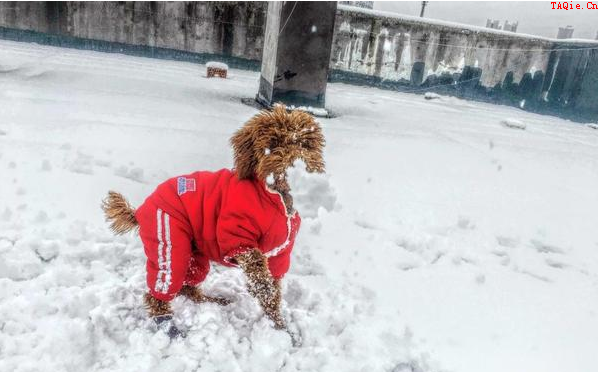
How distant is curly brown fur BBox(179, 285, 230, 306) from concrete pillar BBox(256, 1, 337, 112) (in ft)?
16.7

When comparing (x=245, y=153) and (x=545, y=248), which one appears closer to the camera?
(x=245, y=153)

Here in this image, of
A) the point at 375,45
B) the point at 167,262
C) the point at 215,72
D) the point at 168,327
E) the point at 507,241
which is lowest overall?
the point at 168,327

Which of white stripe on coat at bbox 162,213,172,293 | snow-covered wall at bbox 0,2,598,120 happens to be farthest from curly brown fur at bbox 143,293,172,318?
snow-covered wall at bbox 0,2,598,120

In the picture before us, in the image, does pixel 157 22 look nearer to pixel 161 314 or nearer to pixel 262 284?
pixel 161 314

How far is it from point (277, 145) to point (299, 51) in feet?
17.9

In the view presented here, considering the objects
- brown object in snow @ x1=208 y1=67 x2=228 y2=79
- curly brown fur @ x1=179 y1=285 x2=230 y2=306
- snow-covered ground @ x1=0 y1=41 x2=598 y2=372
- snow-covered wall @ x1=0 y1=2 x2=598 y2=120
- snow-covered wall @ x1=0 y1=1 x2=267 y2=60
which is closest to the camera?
snow-covered ground @ x1=0 y1=41 x2=598 y2=372

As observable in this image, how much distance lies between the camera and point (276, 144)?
2.07 m

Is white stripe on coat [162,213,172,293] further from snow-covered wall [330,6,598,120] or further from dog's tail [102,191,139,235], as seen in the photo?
snow-covered wall [330,6,598,120]

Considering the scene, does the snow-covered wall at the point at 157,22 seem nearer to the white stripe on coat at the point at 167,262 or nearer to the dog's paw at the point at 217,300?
the dog's paw at the point at 217,300

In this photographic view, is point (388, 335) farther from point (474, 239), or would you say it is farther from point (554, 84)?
point (554, 84)

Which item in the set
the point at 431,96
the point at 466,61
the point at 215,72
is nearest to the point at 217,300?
the point at 215,72

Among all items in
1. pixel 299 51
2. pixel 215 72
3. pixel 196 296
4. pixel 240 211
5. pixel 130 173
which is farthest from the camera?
pixel 215 72

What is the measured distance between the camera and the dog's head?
2043 millimetres

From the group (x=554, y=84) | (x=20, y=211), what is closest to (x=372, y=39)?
(x=554, y=84)
